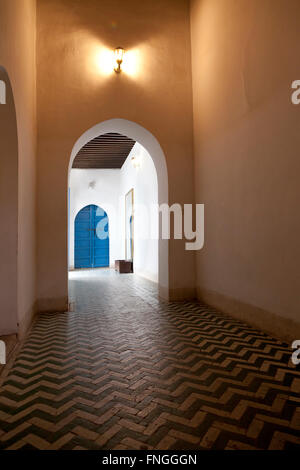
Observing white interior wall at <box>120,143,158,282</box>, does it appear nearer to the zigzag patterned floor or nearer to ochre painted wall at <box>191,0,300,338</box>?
ochre painted wall at <box>191,0,300,338</box>

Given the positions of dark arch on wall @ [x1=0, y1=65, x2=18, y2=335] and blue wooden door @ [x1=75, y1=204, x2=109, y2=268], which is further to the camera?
blue wooden door @ [x1=75, y1=204, x2=109, y2=268]

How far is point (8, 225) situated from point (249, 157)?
336cm

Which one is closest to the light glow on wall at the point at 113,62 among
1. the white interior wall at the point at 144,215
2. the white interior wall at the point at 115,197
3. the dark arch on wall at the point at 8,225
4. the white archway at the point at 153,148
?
the white archway at the point at 153,148

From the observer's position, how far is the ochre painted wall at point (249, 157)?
356cm

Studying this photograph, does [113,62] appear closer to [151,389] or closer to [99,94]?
[99,94]

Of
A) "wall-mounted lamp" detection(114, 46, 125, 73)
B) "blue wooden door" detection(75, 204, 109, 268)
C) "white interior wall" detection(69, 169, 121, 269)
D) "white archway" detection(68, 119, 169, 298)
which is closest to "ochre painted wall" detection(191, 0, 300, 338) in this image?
"white archway" detection(68, 119, 169, 298)

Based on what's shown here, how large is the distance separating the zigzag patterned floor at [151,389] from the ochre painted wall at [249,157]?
0.69m

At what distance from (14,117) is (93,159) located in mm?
10650

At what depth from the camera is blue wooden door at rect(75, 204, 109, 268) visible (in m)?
16.0

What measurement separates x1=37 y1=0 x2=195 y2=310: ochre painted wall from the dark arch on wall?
1.63 metres

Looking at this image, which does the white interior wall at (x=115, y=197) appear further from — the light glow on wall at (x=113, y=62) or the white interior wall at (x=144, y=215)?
the light glow on wall at (x=113, y=62)

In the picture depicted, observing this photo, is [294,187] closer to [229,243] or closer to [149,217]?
[229,243]

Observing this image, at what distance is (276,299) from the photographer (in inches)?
149
